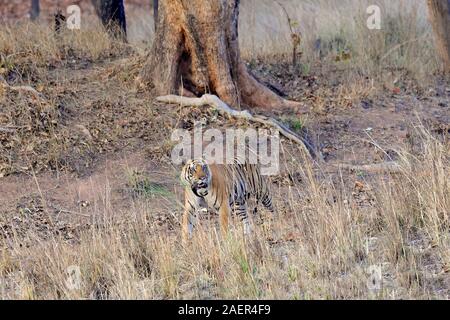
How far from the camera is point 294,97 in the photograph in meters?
12.3

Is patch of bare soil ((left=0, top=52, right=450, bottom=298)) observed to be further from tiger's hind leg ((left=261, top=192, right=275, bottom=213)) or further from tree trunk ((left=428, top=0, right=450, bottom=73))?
tree trunk ((left=428, top=0, right=450, bottom=73))

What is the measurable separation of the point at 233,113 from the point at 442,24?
4.19 m

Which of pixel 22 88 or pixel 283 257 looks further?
pixel 22 88

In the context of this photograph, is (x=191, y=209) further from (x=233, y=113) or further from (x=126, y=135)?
(x=233, y=113)

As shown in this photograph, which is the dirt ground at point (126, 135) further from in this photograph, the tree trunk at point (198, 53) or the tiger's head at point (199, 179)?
the tiger's head at point (199, 179)

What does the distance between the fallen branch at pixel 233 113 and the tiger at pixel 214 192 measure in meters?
2.01

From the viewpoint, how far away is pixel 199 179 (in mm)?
8367

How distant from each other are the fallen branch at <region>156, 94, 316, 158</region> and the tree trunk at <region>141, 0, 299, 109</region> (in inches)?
10.5

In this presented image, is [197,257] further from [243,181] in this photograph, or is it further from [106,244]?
[243,181]

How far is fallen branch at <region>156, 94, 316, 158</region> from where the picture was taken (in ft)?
35.7

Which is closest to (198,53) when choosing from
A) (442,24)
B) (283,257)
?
(442,24)

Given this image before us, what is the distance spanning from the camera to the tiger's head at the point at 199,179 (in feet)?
27.5

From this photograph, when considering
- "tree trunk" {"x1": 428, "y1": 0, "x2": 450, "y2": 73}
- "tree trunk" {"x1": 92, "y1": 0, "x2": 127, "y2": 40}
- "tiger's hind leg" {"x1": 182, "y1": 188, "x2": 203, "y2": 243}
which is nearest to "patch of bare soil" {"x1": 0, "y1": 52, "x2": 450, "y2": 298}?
"tiger's hind leg" {"x1": 182, "y1": 188, "x2": 203, "y2": 243}

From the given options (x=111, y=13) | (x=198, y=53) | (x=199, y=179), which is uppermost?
(x=111, y=13)
